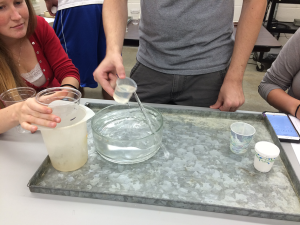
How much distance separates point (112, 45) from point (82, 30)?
1.22 m

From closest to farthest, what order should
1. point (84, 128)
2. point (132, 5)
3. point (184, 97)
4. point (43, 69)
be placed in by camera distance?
point (84, 128)
point (184, 97)
point (43, 69)
point (132, 5)

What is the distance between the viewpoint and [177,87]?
3.73 feet

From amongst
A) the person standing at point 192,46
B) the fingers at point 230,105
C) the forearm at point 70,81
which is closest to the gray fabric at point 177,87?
the person standing at point 192,46

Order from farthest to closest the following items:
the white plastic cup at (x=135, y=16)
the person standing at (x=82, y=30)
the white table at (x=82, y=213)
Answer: the white plastic cup at (x=135, y=16), the person standing at (x=82, y=30), the white table at (x=82, y=213)

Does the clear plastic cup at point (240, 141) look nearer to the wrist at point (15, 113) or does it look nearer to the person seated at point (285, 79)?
the person seated at point (285, 79)

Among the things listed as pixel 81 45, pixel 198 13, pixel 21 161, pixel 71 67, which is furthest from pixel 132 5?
pixel 21 161

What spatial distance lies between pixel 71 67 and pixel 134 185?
104cm

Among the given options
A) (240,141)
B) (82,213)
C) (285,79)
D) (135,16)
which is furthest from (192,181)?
(135,16)

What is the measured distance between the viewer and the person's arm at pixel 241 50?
1003 millimetres

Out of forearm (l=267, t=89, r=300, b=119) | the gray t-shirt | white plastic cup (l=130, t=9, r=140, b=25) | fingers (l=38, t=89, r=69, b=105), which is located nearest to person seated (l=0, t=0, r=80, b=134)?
fingers (l=38, t=89, r=69, b=105)

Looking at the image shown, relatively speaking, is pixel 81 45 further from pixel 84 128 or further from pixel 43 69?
pixel 84 128

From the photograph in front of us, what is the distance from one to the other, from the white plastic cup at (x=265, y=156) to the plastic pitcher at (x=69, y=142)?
50 cm

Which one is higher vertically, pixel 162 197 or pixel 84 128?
pixel 84 128

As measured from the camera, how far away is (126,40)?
1.87 m
